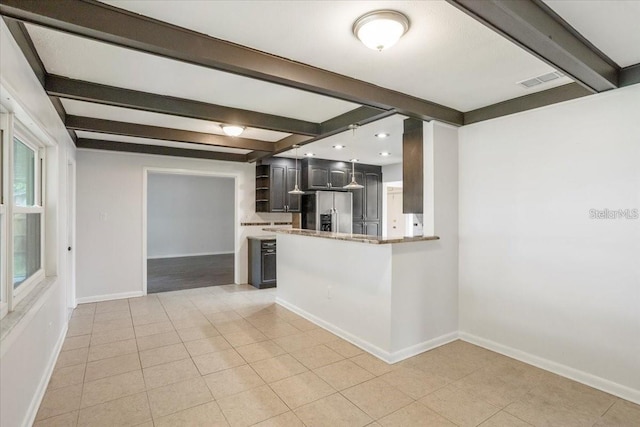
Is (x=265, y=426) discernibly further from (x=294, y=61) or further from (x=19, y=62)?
(x=19, y=62)

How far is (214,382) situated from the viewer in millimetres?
2748

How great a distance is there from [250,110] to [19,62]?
6.46ft

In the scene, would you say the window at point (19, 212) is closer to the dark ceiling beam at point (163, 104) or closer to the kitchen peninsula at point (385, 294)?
the dark ceiling beam at point (163, 104)

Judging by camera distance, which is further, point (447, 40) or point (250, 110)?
point (250, 110)

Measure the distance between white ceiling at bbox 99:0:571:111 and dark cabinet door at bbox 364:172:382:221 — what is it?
13.9 feet

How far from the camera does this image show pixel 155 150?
5.50 meters

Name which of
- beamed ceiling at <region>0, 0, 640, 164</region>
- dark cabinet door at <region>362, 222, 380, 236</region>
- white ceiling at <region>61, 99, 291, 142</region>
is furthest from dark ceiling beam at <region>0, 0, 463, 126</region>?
dark cabinet door at <region>362, 222, 380, 236</region>

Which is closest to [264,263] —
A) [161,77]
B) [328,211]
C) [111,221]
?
[328,211]

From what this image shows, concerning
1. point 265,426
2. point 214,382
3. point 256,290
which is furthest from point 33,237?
point 256,290

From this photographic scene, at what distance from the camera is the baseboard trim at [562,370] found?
253 centimetres

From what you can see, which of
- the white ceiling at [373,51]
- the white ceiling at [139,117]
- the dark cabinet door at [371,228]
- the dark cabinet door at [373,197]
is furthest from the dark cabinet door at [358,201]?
the white ceiling at [373,51]

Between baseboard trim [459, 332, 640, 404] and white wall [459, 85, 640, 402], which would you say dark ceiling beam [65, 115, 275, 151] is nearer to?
white wall [459, 85, 640, 402]

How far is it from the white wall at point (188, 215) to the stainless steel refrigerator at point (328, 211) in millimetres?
4601

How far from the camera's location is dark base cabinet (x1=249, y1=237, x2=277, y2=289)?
5.99 metres
